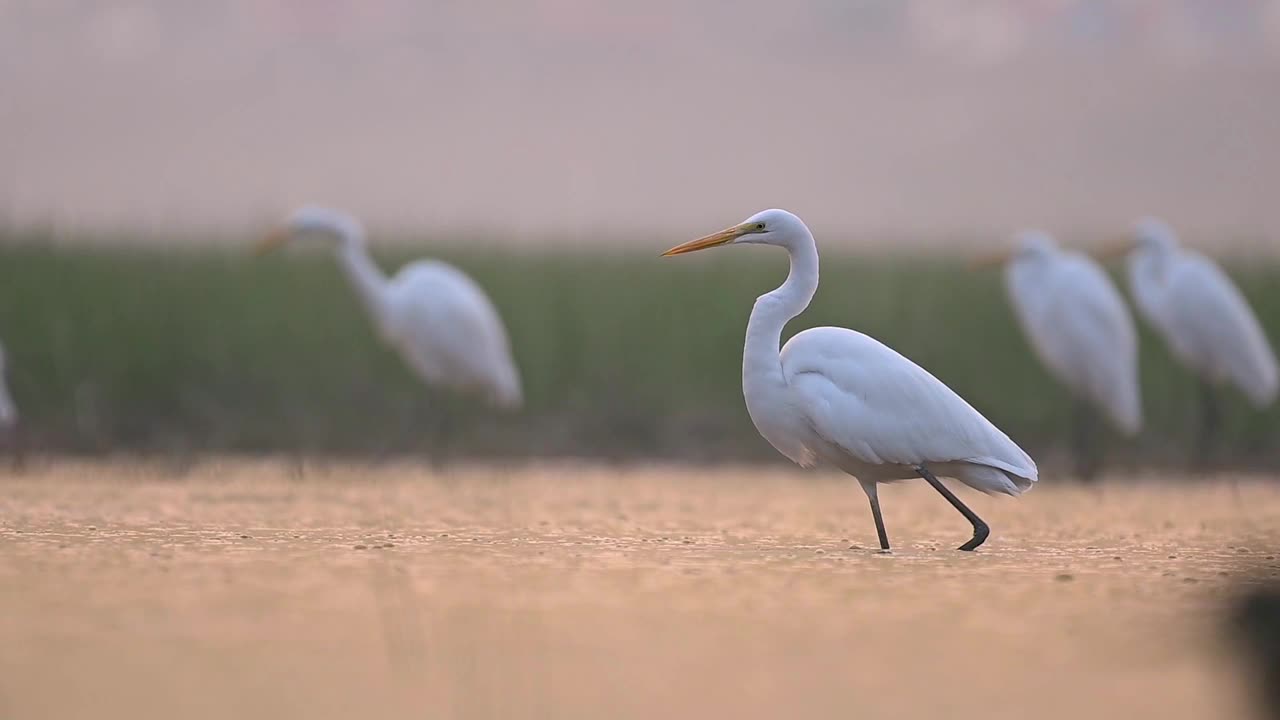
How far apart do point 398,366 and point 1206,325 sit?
5.85 meters

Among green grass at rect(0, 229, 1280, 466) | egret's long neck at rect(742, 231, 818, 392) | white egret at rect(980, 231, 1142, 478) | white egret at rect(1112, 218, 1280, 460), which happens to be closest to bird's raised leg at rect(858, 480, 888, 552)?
egret's long neck at rect(742, 231, 818, 392)

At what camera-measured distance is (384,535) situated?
643cm

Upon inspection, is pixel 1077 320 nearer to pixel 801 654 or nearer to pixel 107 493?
pixel 107 493

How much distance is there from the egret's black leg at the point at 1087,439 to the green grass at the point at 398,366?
561mm

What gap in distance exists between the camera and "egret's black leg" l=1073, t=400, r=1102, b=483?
12156 mm

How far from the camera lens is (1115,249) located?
14.5 meters

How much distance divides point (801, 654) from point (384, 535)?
8.29 ft

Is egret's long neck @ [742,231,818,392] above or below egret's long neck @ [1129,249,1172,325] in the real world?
below

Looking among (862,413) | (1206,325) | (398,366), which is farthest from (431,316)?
(862,413)

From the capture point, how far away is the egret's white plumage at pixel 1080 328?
12016 mm

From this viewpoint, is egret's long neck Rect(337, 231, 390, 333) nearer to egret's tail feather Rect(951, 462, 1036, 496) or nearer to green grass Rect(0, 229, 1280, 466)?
green grass Rect(0, 229, 1280, 466)

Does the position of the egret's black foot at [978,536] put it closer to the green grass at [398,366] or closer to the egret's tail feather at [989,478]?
the egret's tail feather at [989,478]

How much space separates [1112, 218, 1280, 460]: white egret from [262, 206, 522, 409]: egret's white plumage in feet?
14.9

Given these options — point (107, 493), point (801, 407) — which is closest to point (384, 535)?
point (801, 407)
